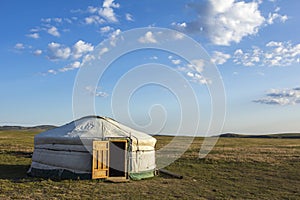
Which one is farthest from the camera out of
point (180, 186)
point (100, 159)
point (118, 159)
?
point (118, 159)

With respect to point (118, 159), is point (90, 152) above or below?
above

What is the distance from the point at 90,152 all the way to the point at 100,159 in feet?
1.49

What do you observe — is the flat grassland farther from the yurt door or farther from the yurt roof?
the yurt roof

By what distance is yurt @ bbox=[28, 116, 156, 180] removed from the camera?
12.4 m

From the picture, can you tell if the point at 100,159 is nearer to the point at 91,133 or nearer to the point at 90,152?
the point at 90,152

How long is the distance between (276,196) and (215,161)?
8196mm

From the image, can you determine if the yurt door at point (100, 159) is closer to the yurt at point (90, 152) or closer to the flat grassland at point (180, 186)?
the yurt at point (90, 152)

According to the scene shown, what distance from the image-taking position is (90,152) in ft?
40.5

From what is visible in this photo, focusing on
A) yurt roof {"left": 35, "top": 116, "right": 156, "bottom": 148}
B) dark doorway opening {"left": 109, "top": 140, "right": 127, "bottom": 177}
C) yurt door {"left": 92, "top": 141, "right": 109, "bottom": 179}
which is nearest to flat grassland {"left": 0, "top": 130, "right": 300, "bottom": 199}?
yurt door {"left": 92, "top": 141, "right": 109, "bottom": 179}

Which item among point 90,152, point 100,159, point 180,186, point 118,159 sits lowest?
point 180,186

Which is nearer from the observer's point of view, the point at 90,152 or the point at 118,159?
the point at 90,152

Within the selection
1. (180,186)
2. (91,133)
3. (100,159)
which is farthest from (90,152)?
(180,186)

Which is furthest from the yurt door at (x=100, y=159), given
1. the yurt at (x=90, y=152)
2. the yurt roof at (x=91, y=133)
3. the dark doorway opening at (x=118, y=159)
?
the dark doorway opening at (x=118, y=159)

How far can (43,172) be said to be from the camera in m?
12.9
